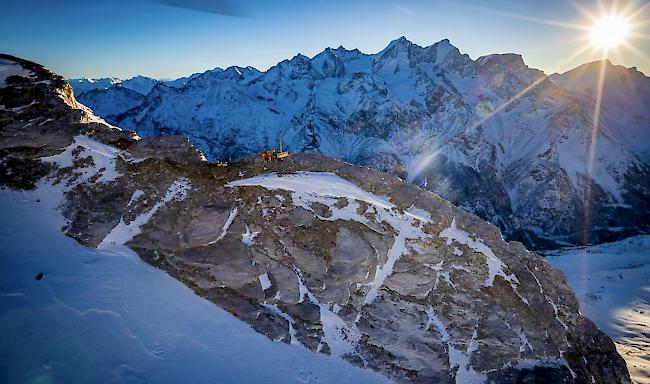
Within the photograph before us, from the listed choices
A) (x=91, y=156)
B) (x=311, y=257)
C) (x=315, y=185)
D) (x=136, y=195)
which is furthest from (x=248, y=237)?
(x=91, y=156)

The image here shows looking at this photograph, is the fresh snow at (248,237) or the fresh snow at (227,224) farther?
the fresh snow at (248,237)

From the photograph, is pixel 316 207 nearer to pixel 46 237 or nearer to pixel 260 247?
pixel 260 247

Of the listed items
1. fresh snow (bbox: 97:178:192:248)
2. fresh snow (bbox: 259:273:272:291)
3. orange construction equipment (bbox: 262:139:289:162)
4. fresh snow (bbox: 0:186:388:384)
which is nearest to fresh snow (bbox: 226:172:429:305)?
orange construction equipment (bbox: 262:139:289:162)

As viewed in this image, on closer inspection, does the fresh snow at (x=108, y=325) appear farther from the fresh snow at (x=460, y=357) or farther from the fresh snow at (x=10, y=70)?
the fresh snow at (x=10, y=70)

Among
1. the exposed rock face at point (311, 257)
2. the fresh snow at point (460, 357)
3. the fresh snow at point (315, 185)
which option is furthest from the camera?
the fresh snow at point (315, 185)

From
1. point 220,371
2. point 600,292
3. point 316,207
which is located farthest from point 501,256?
point 600,292

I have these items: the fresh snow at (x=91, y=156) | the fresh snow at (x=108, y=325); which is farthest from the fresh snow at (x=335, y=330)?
the fresh snow at (x=91, y=156)

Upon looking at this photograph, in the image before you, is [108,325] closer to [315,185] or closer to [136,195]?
[136,195]

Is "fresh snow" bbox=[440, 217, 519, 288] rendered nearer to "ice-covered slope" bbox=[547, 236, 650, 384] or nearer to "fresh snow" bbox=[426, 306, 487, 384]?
"fresh snow" bbox=[426, 306, 487, 384]
